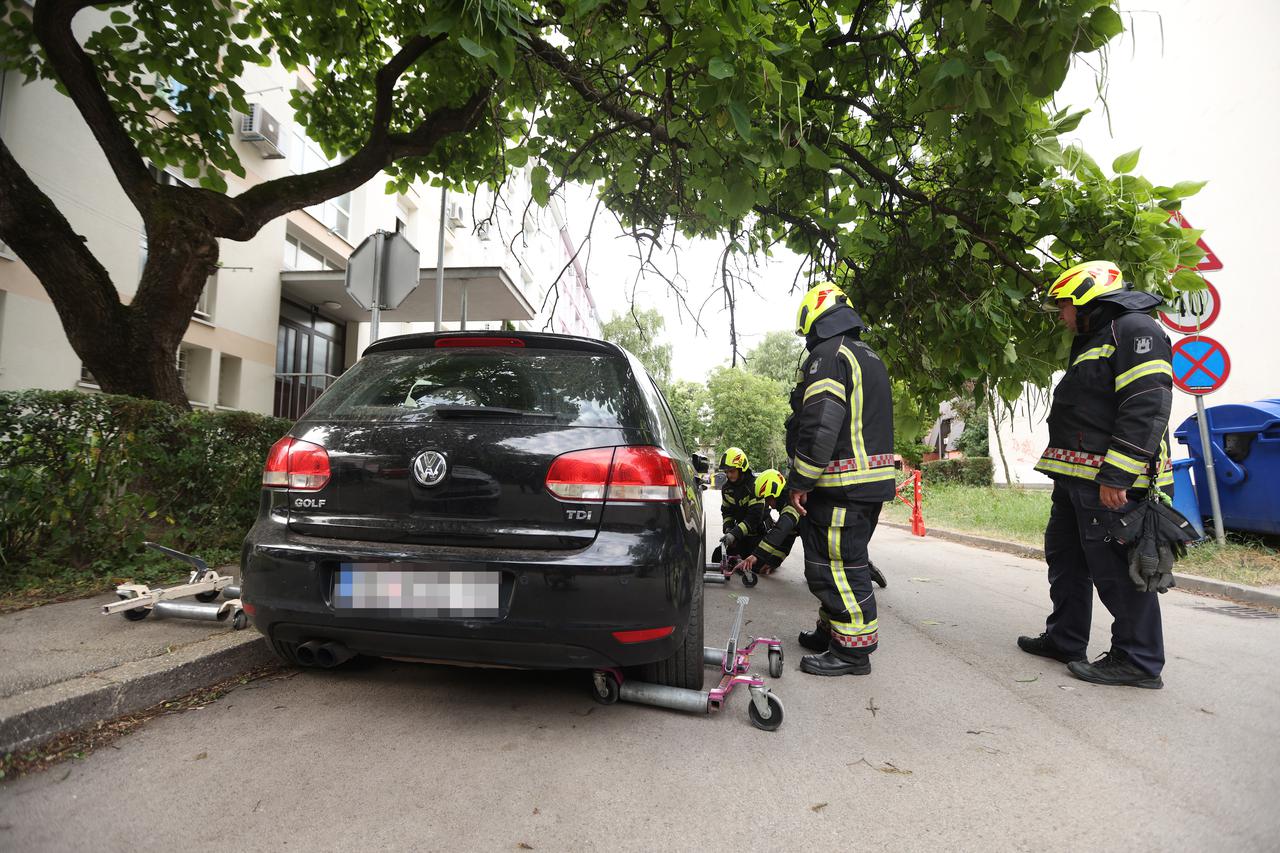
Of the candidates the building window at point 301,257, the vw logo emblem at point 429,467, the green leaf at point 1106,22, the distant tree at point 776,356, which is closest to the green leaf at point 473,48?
the vw logo emblem at point 429,467

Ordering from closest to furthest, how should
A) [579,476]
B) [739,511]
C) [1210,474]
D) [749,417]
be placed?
1. [579,476]
2. [1210,474]
3. [739,511]
4. [749,417]

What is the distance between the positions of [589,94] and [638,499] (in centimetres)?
341

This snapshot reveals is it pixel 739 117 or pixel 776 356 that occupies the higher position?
pixel 776 356

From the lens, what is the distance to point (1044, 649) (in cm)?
378

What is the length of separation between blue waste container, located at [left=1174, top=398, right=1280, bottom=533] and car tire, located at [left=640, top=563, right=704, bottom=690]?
22.6 feet

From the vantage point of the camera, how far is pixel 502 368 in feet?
8.77

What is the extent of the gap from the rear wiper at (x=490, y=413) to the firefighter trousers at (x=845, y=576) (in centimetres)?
168

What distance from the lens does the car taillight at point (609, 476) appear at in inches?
91.1

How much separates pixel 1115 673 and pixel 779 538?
1948 mm

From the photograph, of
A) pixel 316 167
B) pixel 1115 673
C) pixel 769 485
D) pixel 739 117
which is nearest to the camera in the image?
pixel 739 117

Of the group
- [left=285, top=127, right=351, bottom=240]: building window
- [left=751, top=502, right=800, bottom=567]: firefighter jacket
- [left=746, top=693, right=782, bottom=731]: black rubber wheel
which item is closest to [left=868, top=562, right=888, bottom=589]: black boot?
[left=751, top=502, right=800, bottom=567]: firefighter jacket

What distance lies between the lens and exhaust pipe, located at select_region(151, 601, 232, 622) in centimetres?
327

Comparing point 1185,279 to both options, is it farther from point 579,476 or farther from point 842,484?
point 579,476

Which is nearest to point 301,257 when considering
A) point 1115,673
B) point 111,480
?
point 111,480
